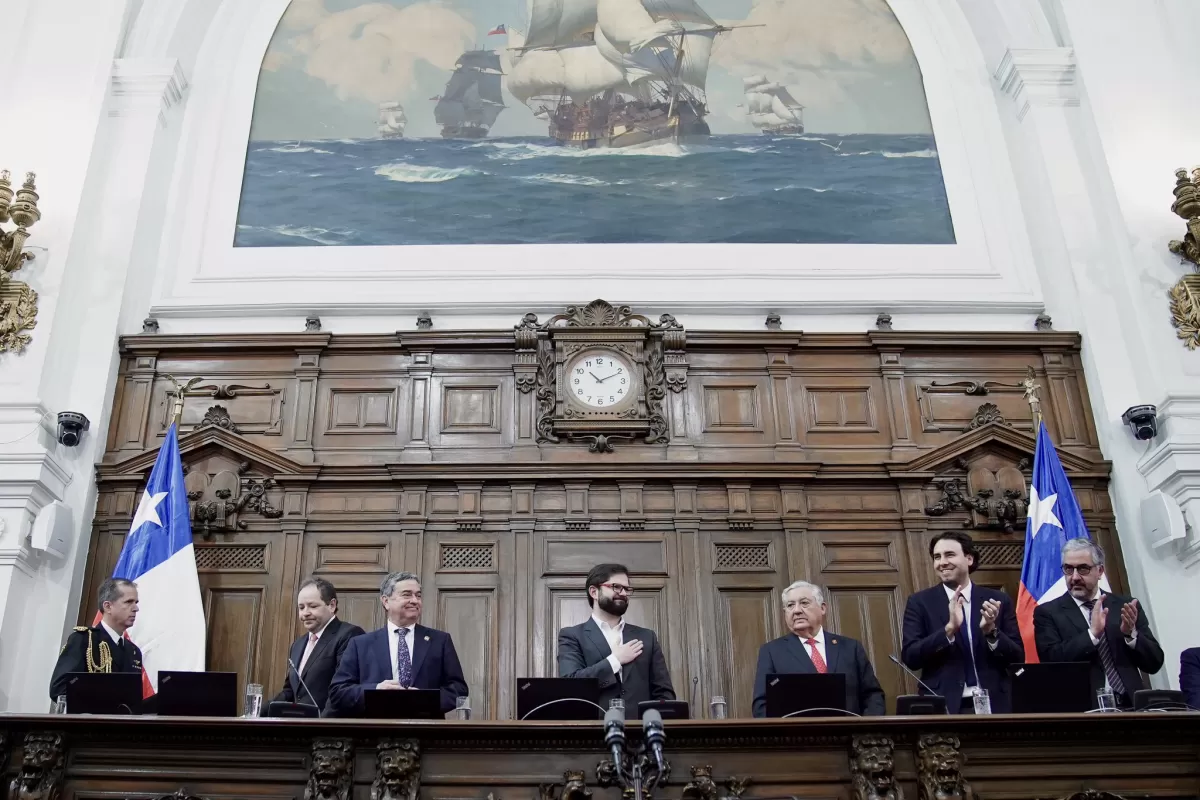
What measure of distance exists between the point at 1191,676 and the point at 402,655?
4213 mm

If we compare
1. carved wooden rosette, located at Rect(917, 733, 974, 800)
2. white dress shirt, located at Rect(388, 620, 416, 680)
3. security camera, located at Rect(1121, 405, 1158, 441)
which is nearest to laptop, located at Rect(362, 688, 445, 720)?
white dress shirt, located at Rect(388, 620, 416, 680)

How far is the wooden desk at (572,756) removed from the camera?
15.1 feet

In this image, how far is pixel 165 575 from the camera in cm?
743

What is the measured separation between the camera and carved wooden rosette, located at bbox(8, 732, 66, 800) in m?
4.56

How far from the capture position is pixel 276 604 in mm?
7750

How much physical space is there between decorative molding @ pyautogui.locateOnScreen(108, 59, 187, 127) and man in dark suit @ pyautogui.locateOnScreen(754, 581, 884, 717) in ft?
21.9

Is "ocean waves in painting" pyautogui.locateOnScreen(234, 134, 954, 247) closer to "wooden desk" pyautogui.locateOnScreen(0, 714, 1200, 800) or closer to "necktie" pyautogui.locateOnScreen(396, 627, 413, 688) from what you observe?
"necktie" pyautogui.locateOnScreen(396, 627, 413, 688)

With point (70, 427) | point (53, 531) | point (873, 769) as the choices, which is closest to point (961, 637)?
point (873, 769)

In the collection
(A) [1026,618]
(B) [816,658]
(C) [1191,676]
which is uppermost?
(A) [1026,618]

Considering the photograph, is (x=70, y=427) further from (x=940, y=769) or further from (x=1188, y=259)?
(x=1188, y=259)

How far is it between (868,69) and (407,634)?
695 cm

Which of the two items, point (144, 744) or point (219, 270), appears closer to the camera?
point (144, 744)

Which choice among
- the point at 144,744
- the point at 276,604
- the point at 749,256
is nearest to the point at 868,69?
the point at 749,256

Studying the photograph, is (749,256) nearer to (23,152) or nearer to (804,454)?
(804,454)
